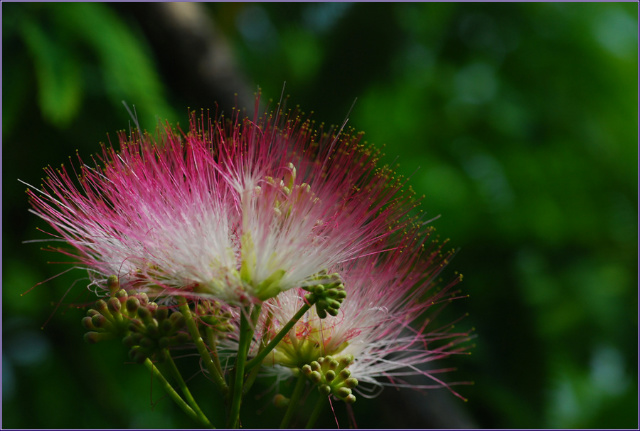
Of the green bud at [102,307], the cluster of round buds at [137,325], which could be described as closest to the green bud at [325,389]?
the cluster of round buds at [137,325]

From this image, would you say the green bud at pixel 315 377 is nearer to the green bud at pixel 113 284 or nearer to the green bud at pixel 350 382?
the green bud at pixel 350 382

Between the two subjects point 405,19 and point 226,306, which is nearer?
point 226,306

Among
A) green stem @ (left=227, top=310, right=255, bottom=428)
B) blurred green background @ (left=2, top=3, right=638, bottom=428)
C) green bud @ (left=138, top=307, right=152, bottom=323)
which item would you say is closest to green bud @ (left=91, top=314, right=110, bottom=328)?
green bud @ (left=138, top=307, right=152, bottom=323)

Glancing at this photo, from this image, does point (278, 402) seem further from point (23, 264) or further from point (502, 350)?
point (502, 350)

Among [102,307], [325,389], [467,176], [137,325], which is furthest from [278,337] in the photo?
[467,176]

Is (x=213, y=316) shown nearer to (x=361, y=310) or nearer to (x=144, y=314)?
(x=144, y=314)

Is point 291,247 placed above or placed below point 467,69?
below

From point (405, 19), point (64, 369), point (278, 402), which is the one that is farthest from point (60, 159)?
point (405, 19)

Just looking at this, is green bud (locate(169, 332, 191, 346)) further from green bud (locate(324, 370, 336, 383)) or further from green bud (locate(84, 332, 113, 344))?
green bud (locate(324, 370, 336, 383))
